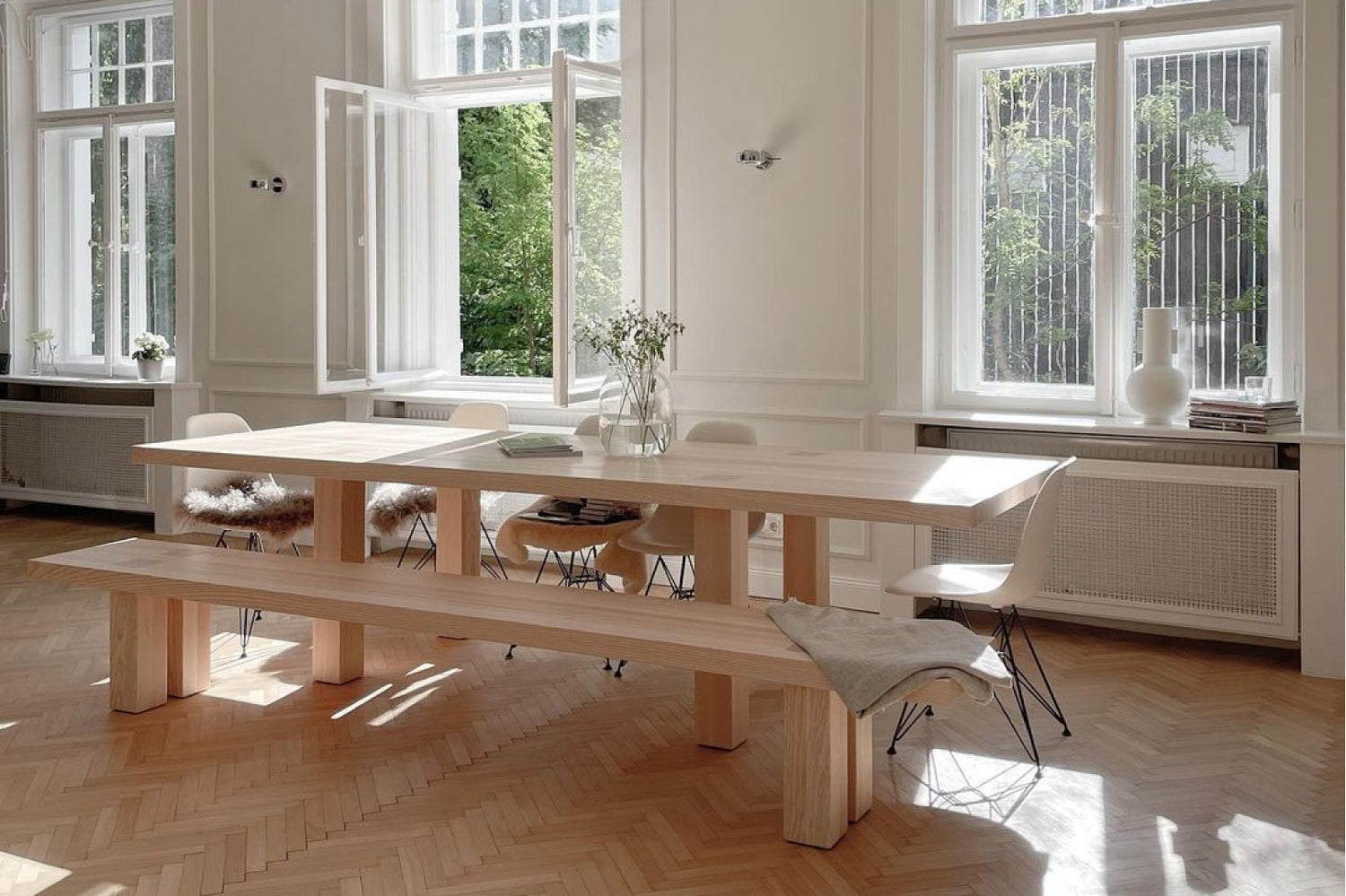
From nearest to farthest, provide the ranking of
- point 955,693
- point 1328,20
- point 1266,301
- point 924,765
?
1. point 955,693
2. point 924,765
3. point 1328,20
4. point 1266,301

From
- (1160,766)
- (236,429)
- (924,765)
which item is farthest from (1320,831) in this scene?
(236,429)

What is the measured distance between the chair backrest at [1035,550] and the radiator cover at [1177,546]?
1392 mm

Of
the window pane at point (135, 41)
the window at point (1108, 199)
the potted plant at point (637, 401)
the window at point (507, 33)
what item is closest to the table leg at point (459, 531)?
the potted plant at point (637, 401)

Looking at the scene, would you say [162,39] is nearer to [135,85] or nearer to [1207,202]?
[135,85]

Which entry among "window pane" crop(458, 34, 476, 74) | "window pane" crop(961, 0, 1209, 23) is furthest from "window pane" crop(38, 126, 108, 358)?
"window pane" crop(961, 0, 1209, 23)

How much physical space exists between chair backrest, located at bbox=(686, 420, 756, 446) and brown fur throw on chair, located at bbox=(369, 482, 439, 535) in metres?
1.11

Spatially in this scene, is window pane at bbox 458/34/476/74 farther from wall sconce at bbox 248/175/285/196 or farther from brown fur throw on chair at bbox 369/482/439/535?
brown fur throw on chair at bbox 369/482/439/535

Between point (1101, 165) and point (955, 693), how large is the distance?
3196 millimetres

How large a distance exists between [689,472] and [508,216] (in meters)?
8.79

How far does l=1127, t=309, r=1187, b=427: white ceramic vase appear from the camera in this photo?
512 centimetres

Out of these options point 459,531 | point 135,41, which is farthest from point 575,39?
point 135,41

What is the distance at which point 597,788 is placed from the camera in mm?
3553

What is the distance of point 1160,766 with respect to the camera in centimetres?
371

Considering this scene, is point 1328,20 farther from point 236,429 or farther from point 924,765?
point 236,429
